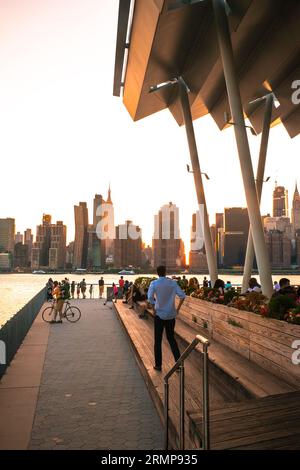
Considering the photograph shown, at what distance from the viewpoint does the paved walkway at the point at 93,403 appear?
4918mm

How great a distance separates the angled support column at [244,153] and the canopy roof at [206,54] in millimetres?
937

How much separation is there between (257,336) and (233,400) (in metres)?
1.19

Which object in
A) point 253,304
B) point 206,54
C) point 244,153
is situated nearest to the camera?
point 253,304

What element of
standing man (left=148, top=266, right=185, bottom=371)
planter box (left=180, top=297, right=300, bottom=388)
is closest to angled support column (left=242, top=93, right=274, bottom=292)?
planter box (left=180, top=297, right=300, bottom=388)

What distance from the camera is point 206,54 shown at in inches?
582

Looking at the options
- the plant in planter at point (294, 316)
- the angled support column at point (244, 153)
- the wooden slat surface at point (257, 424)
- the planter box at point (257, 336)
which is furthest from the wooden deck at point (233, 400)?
the angled support column at point (244, 153)

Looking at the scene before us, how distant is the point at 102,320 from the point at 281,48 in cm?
1411

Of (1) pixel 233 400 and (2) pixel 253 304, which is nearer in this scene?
(1) pixel 233 400

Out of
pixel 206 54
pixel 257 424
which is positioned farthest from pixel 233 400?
pixel 206 54

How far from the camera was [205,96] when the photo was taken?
59.2ft

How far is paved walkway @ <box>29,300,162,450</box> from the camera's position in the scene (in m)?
4.92

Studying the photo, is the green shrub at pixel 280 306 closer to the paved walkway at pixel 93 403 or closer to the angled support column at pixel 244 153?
the paved walkway at pixel 93 403

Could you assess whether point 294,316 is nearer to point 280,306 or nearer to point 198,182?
point 280,306

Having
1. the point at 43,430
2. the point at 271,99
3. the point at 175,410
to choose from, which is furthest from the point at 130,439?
the point at 271,99
